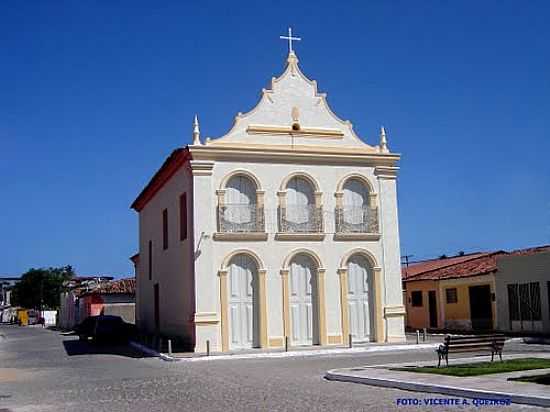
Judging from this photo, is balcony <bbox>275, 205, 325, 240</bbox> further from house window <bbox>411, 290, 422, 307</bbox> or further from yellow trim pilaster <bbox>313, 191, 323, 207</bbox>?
house window <bbox>411, 290, 422, 307</bbox>

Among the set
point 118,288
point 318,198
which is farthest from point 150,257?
point 118,288

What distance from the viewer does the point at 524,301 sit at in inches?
1181

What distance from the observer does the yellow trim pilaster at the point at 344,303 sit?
25.0m

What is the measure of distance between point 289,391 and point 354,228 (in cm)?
1292

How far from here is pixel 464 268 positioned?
118ft

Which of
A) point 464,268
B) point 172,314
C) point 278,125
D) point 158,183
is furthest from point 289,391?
point 464,268

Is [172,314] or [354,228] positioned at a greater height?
[354,228]

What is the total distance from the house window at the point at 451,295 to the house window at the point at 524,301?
4.55 metres

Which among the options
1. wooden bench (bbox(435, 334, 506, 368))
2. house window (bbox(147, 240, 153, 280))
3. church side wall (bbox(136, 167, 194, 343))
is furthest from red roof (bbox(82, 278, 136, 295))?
wooden bench (bbox(435, 334, 506, 368))

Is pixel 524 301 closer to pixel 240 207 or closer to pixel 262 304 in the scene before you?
pixel 262 304

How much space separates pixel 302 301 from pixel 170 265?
6588 mm

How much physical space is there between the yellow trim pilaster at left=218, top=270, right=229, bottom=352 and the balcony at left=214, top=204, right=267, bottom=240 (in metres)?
1.26

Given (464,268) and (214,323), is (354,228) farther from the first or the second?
(464,268)

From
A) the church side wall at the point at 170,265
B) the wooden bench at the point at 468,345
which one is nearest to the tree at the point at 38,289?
the church side wall at the point at 170,265
